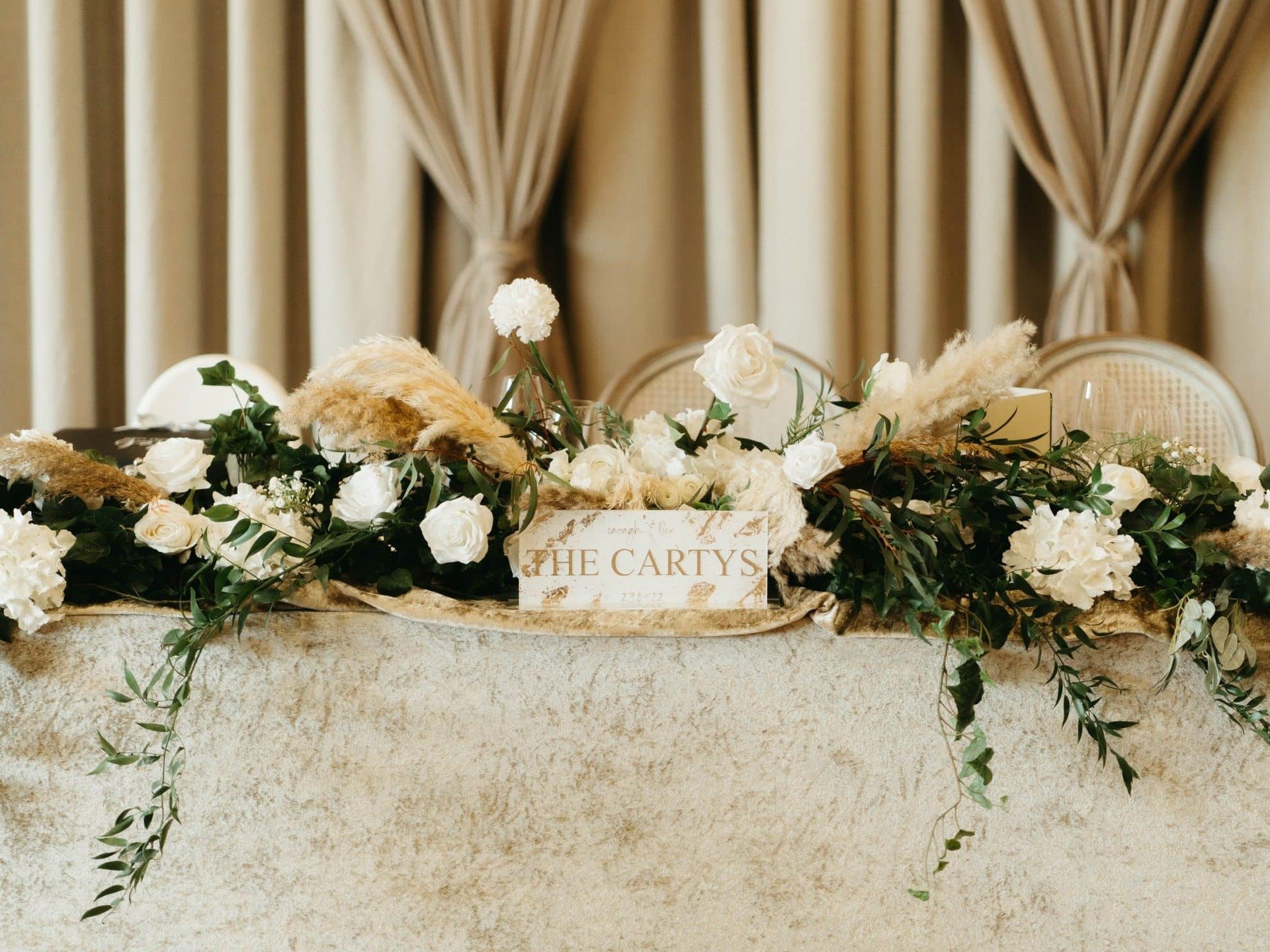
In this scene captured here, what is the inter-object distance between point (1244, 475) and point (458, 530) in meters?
0.76

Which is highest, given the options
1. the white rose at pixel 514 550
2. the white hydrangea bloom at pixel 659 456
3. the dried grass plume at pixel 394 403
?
the dried grass plume at pixel 394 403

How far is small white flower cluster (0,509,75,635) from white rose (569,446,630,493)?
1.33 feet

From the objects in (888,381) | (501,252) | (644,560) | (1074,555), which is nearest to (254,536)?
(644,560)

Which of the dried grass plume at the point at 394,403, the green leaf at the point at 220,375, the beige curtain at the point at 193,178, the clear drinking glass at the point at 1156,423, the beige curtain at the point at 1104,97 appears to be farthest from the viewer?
the beige curtain at the point at 193,178

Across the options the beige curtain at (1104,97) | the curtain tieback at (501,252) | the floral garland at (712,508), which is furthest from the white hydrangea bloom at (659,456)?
the beige curtain at (1104,97)

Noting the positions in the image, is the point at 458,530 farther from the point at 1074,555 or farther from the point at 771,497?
the point at 1074,555

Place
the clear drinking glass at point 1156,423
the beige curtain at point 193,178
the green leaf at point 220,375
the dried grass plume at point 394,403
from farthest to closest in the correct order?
the beige curtain at point 193,178
the clear drinking glass at point 1156,423
the green leaf at point 220,375
the dried grass plume at point 394,403

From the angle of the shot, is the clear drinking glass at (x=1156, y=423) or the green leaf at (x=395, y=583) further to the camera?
the clear drinking glass at (x=1156, y=423)

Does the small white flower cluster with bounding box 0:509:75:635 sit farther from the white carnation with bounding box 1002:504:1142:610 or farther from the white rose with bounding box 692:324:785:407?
the white carnation with bounding box 1002:504:1142:610

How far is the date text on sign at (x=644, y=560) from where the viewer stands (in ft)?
2.66

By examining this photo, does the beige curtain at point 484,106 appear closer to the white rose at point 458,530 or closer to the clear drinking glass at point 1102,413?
the clear drinking glass at point 1102,413

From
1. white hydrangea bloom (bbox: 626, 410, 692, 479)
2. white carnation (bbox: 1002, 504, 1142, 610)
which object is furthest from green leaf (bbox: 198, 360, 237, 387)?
white carnation (bbox: 1002, 504, 1142, 610)

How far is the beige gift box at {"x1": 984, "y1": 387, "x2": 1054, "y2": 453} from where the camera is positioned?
0.94 metres

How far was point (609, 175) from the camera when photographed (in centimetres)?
278
